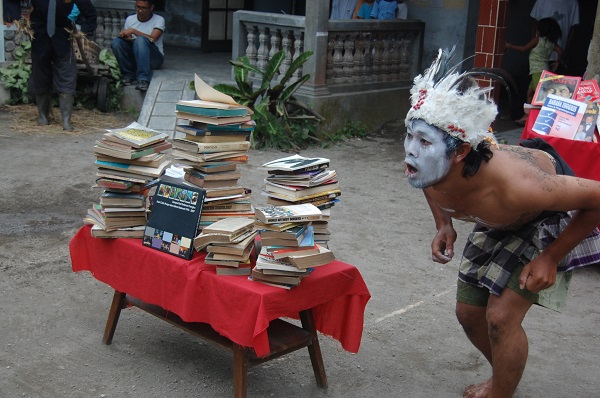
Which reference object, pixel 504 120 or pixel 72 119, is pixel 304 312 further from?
pixel 504 120

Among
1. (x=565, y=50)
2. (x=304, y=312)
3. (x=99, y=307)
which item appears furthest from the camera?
(x=565, y=50)

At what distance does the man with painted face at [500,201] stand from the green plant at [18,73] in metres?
8.58

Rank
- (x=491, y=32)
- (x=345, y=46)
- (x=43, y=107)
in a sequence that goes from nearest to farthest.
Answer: (x=491, y=32) < (x=43, y=107) < (x=345, y=46)

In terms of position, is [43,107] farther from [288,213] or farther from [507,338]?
[507,338]

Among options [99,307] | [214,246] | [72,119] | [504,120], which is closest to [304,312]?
[214,246]

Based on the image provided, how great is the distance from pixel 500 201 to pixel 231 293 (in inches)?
51.7

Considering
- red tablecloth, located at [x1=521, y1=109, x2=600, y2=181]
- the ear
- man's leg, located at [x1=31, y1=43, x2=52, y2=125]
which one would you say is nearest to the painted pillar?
man's leg, located at [x1=31, y1=43, x2=52, y2=125]

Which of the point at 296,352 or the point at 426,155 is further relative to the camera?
the point at 296,352

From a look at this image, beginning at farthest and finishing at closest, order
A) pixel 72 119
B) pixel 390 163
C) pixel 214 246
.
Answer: pixel 72 119, pixel 390 163, pixel 214 246

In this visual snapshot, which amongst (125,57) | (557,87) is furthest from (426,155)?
(125,57)

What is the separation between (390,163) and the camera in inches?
372

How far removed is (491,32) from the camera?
33.3 feet

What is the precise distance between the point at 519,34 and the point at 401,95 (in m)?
2.74

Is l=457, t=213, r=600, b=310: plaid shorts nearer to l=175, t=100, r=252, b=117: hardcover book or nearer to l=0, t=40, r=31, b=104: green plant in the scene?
l=175, t=100, r=252, b=117: hardcover book
